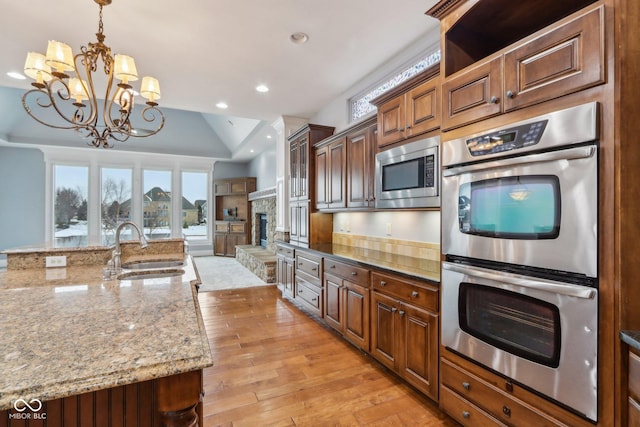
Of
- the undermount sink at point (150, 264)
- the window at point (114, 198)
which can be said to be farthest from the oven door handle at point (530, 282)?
the window at point (114, 198)

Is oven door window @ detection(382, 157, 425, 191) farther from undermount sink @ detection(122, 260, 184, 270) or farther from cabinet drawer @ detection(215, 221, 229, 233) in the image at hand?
cabinet drawer @ detection(215, 221, 229, 233)

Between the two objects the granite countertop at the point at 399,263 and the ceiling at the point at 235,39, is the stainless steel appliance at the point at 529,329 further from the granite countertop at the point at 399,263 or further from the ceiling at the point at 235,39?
the ceiling at the point at 235,39

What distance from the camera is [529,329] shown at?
1444 mm

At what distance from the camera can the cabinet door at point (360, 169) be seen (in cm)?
311

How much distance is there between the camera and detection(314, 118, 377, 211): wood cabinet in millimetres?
3127

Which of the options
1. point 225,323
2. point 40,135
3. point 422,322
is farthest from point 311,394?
point 40,135

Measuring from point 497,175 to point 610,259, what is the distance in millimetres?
588

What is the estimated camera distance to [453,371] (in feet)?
Result: 6.04

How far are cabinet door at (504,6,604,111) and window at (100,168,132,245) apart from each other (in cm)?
949

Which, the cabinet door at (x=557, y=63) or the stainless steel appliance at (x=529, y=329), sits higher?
the cabinet door at (x=557, y=63)

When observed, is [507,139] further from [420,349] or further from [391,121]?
[420,349]

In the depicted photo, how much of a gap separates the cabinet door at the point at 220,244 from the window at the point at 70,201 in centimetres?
329

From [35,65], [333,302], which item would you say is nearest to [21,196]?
[35,65]

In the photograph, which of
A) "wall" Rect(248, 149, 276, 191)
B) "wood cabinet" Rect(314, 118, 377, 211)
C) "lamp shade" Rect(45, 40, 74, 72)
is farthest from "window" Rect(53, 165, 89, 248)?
"wood cabinet" Rect(314, 118, 377, 211)
